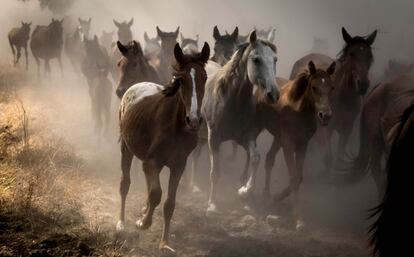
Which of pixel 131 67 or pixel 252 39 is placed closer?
pixel 252 39

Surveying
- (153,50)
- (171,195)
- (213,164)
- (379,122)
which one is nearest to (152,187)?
(171,195)

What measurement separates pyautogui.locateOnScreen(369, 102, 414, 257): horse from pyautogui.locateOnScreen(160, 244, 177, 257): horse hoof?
3.06 meters

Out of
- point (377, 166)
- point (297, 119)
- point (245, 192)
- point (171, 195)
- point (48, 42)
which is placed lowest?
point (245, 192)

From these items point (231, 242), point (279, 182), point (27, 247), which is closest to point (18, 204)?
point (27, 247)

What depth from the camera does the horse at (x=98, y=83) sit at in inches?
439

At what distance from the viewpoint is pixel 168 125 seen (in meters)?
4.82

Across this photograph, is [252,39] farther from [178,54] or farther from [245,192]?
[245,192]

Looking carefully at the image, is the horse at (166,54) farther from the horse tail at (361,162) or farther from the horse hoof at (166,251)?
the horse hoof at (166,251)

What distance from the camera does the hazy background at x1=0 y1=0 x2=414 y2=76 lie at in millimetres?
22562

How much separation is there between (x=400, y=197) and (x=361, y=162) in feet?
15.7

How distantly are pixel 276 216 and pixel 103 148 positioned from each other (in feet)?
17.3

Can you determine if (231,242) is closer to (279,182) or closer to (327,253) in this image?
(327,253)

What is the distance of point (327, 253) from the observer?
18.5ft

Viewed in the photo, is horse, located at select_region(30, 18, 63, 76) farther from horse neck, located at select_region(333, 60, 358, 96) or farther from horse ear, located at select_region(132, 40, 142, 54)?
horse neck, located at select_region(333, 60, 358, 96)
